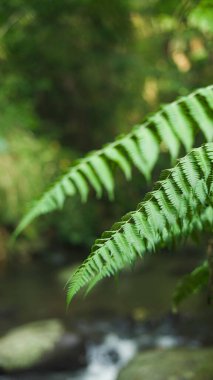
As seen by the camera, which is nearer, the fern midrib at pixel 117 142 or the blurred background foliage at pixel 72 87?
the fern midrib at pixel 117 142

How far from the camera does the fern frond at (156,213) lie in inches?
32.2

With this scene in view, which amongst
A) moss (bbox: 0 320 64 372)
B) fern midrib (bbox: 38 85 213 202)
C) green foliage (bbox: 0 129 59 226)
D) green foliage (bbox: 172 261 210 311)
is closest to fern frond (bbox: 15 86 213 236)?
fern midrib (bbox: 38 85 213 202)

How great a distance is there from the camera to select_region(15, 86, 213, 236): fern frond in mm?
1044

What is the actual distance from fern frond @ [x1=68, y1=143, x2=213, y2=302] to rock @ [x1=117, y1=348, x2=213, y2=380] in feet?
4.51

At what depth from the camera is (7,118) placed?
221 inches

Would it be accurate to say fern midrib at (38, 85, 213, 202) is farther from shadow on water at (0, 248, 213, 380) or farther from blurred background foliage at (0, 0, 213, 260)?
blurred background foliage at (0, 0, 213, 260)

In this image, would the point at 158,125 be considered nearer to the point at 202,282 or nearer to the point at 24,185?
the point at 202,282

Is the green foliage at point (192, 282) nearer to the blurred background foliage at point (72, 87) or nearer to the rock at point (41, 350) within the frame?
the rock at point (41, 350)

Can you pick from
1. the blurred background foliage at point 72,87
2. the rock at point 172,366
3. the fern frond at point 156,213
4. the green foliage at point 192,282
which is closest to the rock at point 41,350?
the rock at point 172,366

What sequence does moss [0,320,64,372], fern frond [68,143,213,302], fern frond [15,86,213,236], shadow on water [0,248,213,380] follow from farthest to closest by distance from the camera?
shadow on water [0,248,213,380] < moss [0,320,64,372] < fern frond [15,86,213,236] < fern frond [68,143,213,302]

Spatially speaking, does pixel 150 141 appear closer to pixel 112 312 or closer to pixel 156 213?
pixel 156 213

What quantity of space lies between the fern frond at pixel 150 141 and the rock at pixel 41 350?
7.69 feet

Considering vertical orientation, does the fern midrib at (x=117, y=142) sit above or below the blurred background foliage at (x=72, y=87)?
below

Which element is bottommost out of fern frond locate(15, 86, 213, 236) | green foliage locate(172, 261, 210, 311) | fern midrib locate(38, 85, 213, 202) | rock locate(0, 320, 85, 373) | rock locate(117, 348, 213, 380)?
rock locate(117, 348, 213, 380)
